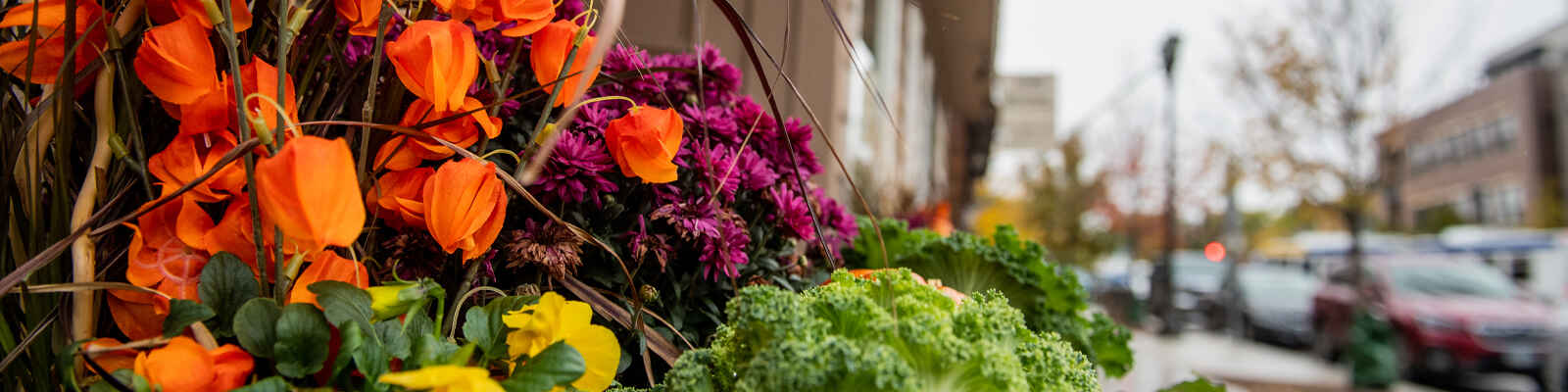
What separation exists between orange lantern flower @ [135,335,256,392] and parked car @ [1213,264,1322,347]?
2019 centimetres

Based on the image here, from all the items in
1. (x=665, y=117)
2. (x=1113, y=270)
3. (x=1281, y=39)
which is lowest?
(x=1113, y=270)

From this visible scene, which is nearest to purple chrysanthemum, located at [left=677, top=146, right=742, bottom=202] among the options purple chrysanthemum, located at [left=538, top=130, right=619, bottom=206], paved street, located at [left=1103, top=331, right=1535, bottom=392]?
purple chrysanthemum, located at [left=538, top=130, right=619, bottom=206]

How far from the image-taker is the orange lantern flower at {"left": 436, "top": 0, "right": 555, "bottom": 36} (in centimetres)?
76

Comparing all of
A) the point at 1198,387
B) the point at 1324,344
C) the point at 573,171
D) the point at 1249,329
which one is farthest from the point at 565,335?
the point at 1249,329

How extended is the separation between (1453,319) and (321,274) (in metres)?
15.6

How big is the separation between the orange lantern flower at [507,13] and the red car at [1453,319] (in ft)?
50.0

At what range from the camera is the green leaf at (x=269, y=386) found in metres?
0.59

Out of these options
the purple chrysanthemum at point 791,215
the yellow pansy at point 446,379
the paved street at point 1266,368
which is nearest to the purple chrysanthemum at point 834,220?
the purple chrysanthemum at point 791,215

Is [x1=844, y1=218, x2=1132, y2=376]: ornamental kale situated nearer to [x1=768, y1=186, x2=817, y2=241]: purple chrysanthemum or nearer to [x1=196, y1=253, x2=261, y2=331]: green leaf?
[x1=768, y1=186, x2=817, y2=241]: purple chrysanthemum

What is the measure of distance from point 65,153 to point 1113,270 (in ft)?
137

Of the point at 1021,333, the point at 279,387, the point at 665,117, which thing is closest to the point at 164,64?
the point at 279,387

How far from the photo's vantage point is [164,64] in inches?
25.3

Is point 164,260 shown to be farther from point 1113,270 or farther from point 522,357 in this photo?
point 1113,270

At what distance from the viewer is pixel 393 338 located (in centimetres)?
69
